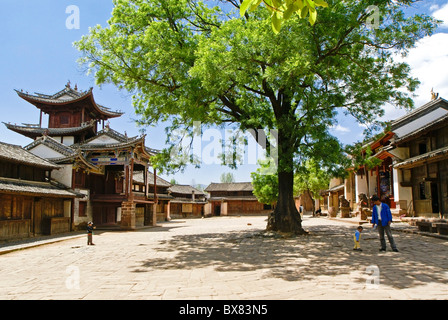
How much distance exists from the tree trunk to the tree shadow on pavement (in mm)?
2792

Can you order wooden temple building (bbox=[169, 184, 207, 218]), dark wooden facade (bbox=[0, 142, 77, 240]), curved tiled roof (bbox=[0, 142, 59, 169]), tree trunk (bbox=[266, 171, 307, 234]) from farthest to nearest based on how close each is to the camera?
wooden temple building (bbox=[169, 184, 207, 218]), curved tiled roof (bbox=[0, 142, 59, 169]), dark wooden facade (bbox=[0, 142, 77, 240]), tree trunk (bbox=[266, 171, 307, 234])

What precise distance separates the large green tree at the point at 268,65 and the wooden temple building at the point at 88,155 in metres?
9.37

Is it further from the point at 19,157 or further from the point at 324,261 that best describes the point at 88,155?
the point at 324,261

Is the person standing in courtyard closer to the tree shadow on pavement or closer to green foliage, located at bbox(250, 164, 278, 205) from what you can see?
the tree shadow on pavement

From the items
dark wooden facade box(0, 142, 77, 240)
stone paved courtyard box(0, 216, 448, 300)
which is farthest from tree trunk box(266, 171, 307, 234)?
dark wooden facade box(0, 142, 77, 240)

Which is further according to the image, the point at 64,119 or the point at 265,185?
the point at 265,185

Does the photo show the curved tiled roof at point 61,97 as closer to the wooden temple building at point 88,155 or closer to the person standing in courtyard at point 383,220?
the wooden temple building at point 88,155

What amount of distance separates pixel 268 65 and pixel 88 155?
57.5ft

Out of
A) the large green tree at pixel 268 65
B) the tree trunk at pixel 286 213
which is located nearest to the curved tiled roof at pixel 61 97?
the large green tree at pixel 268 65

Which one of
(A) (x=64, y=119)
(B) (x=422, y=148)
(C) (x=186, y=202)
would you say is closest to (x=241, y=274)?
(B) (x=422, y=148)

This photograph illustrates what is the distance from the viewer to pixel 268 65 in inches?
441

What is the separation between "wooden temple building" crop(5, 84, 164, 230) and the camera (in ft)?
69.3

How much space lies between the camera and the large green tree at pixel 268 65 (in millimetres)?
10367

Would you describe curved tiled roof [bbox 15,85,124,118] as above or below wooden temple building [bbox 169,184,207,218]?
above
